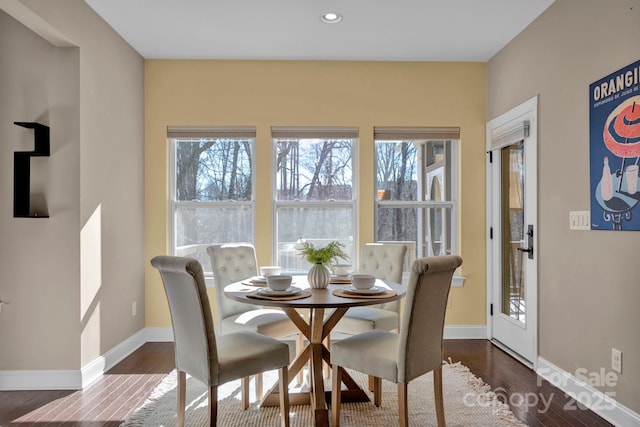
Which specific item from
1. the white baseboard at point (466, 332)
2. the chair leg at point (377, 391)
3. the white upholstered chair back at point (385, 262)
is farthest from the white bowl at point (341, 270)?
the white baseboard at point (466, 332)

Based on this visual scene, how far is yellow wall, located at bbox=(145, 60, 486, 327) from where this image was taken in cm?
432

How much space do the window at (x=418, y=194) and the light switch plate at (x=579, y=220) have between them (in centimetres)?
152

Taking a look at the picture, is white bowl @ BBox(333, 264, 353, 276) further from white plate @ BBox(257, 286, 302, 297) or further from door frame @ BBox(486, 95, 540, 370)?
door frame @ BBox(486, 95, 540, 370)

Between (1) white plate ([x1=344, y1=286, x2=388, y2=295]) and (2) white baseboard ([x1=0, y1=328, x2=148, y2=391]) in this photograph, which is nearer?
(1) white plate ([x1=344, y1=286, x2=388, y2=295])

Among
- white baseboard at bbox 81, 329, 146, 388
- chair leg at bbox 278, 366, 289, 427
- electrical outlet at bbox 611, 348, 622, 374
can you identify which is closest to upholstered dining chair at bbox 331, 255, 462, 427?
chair leg at bbox 278, 366, 289, 427

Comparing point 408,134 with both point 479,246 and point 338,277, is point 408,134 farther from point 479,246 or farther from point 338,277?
point 338,277

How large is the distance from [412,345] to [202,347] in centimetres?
103

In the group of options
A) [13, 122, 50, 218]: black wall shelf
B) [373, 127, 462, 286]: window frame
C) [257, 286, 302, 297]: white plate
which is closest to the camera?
[257, 286, 302, 297]: white plate

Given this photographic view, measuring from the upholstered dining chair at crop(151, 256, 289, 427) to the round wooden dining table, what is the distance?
25cm

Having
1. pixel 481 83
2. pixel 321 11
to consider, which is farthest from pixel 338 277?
pixel 481 83

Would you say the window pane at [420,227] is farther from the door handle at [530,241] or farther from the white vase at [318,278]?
the white vase at [318,278]

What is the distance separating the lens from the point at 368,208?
14.4 ft

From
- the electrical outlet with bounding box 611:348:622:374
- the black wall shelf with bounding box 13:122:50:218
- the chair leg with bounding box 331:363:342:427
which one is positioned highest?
the black wall shelf with bounding box 13:122:50:218

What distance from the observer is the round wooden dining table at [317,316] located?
232 centimetres
